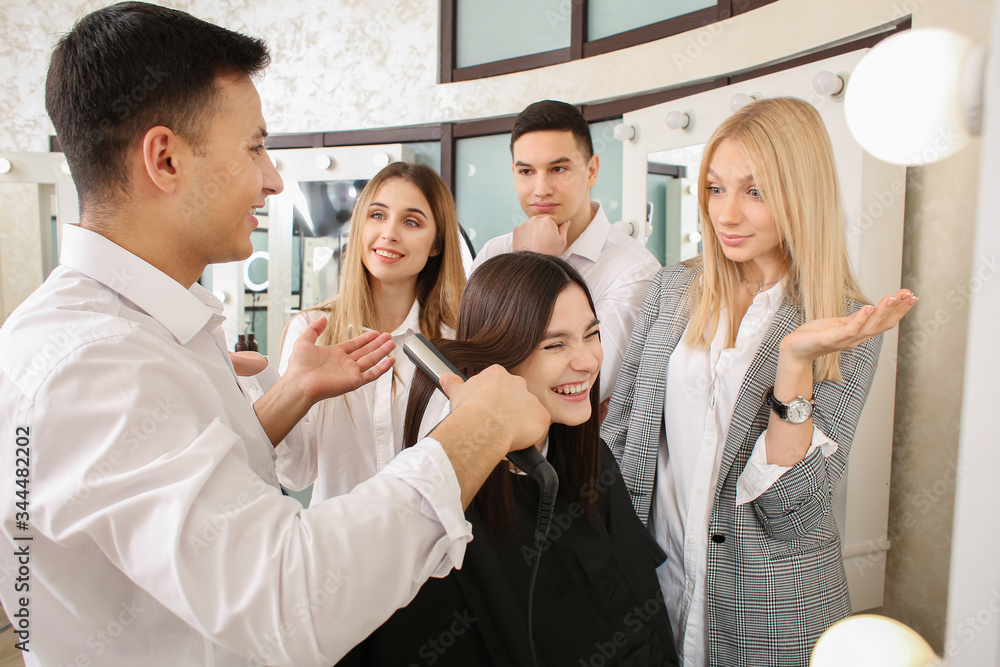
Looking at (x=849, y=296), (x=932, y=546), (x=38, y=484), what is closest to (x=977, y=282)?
(x=932, y=546)

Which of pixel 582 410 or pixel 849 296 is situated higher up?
pixel 849 296

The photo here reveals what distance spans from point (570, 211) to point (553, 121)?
9.0 inches

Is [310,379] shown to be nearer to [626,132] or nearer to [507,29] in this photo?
[626,132]

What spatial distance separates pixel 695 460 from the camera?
1.12 meters

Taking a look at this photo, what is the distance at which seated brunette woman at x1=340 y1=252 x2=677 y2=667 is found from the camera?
3.01 ft

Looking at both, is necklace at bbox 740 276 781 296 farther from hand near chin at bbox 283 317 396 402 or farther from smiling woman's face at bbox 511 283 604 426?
hand near chin at bbox 283 317 396 402

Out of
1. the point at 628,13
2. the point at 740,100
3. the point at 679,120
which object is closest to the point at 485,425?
the point at 740,100

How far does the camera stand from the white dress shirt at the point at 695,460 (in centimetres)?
108

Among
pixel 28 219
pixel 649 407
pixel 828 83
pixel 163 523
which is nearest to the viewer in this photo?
pixel 163 523

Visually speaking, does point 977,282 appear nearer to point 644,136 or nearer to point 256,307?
point 644,136

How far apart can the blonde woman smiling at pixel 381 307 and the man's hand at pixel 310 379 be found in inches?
13.2

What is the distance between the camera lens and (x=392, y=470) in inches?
20.9

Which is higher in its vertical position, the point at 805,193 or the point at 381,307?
the point at 805,193

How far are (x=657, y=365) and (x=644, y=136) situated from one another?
45.7 inches
